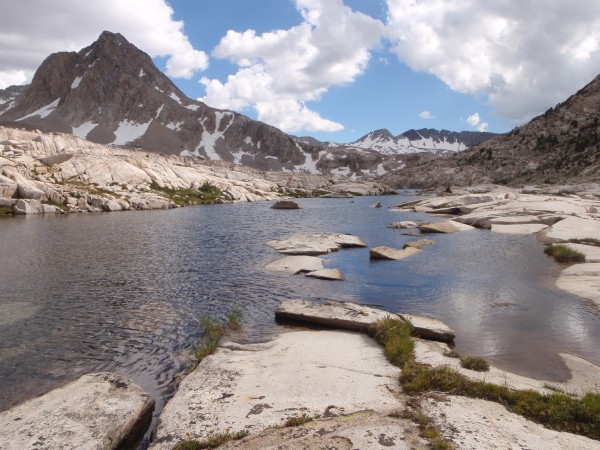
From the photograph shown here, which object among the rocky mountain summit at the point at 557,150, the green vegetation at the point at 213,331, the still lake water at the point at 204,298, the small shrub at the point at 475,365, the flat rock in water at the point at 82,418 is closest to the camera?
the flat rock in water at the point at 82,418

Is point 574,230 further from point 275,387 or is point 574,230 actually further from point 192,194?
point 192,194

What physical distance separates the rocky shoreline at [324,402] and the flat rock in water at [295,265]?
1188cm

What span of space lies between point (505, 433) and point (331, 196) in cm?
15741

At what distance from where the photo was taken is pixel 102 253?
3944cm

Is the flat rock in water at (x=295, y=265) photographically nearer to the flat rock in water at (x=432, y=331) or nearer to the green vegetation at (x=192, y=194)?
the flat rock in water at (x=432, y=331)

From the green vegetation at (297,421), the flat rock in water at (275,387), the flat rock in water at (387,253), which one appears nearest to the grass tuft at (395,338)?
the flat rock in water at (275,387)

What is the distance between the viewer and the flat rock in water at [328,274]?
29.9 m

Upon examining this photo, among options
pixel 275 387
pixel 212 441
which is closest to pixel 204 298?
pixel 275 387

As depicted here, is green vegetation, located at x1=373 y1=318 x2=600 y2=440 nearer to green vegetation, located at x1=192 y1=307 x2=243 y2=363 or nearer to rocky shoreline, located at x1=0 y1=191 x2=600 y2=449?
rocky shoreline, located at x1=0 y1=191 x2=600 y2=449

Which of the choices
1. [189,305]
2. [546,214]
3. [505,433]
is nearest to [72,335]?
[189,305]

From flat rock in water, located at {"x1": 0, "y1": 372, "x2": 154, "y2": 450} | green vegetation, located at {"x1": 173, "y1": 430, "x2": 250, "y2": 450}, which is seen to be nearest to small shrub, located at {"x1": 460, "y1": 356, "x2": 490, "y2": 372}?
green vegetation, located at {"x1": 173, "y1": 430, "x2": 250, "y2": 450}

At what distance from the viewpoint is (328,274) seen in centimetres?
3039

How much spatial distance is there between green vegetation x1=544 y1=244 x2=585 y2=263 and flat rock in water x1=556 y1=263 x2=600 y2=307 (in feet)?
11.2

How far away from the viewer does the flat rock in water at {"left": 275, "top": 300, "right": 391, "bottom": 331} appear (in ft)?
62.3
